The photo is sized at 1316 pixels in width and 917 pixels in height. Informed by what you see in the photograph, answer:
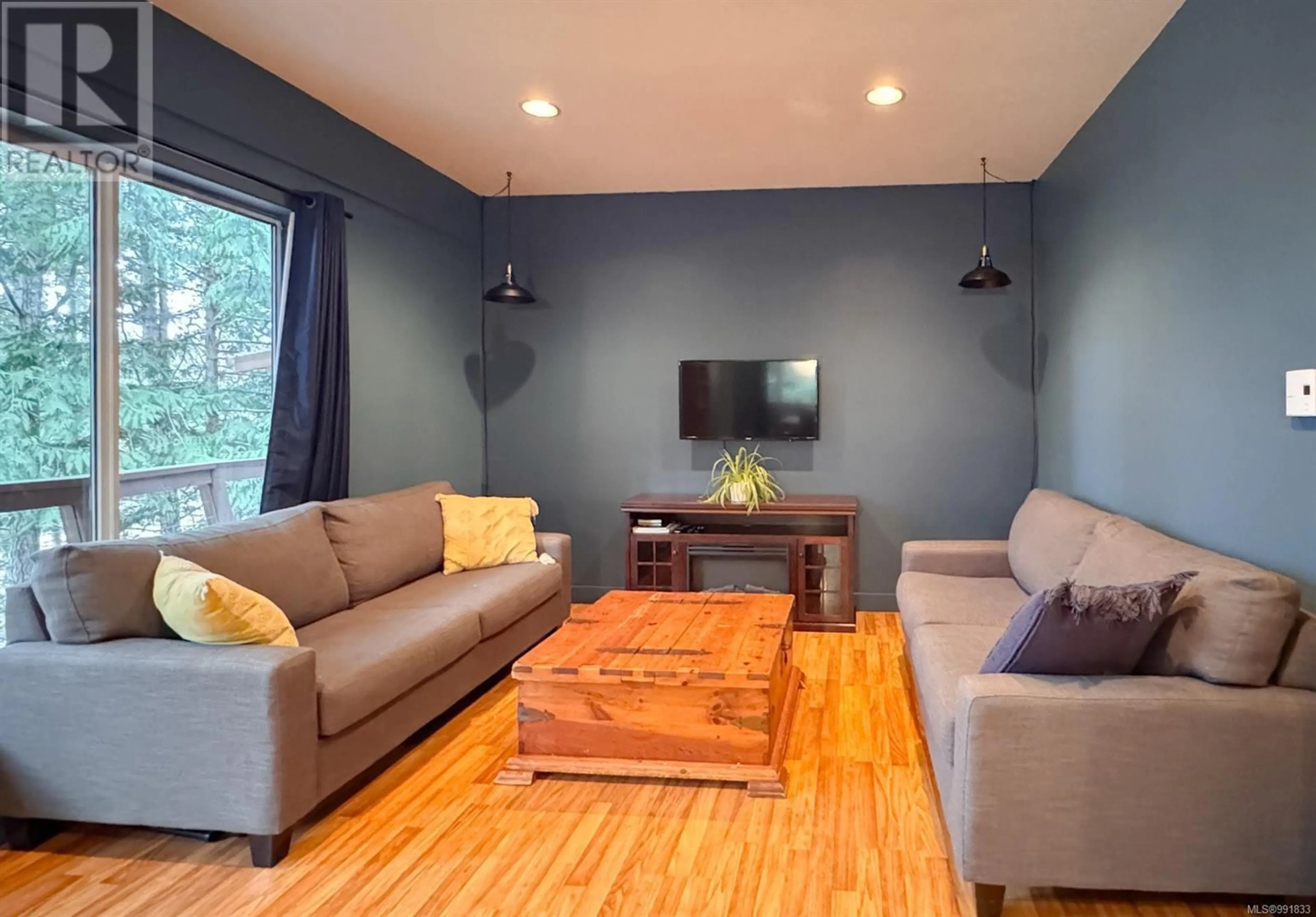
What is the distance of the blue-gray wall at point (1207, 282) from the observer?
89.0 inches

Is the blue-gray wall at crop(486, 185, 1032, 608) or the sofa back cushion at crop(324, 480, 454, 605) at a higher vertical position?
the blue-gray wall at crop(486, 185, 1032, 608)

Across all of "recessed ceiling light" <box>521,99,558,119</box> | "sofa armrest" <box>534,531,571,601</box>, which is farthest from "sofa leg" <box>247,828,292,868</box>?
"recessed ceiling light" <box>521,99,558,119</box>

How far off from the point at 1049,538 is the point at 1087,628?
1.60m

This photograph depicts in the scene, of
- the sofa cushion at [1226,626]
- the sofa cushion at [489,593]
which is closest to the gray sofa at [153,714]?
the sofa cushion at [489,593]

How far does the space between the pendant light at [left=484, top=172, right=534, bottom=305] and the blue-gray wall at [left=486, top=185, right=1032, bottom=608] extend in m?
0.06

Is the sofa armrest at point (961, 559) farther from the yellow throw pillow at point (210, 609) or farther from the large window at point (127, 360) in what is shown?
the large window at point (127, 360)

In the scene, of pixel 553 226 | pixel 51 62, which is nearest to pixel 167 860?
pixel 51 62

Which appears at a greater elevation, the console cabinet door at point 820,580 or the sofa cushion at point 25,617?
the sofa cushion at point 25,617

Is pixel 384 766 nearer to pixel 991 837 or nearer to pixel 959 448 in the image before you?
pixel 991 837

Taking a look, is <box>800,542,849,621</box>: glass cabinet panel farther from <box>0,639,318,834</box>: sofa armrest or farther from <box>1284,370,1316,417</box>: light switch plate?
<box>0,639,318,834</box>: sofa armrest

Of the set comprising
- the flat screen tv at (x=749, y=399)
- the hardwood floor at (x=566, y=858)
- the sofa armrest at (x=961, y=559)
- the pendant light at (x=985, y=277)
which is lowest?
the hardwood floor at (x=566, y=858)

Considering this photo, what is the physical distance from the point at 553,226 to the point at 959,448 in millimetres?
2906

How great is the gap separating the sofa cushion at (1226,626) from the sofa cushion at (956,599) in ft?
3.38

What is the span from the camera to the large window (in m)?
2.77
